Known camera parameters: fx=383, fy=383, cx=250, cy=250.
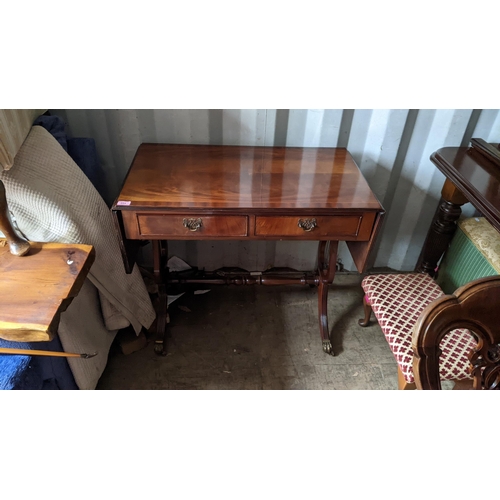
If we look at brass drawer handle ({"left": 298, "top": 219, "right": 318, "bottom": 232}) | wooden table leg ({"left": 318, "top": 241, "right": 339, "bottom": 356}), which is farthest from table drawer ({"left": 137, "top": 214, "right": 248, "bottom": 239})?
wooden table leg ({"left": 318, "top": 241, "right": 339, "bottom": 356})

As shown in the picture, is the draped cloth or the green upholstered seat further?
the green upholstered seat

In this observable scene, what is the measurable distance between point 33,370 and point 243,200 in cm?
90

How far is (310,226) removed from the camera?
58.4 inches

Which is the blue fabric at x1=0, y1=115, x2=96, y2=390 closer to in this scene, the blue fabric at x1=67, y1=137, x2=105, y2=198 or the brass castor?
the blue fabric at x1=67, y1=137, x2=105, y2=198

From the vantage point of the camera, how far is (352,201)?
1.48 meters

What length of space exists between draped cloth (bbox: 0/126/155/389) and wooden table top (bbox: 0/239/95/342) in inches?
5.1

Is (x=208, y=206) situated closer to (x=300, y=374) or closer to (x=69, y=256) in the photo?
(x=69, y=256)

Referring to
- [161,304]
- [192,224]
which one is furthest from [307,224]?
[161,304]

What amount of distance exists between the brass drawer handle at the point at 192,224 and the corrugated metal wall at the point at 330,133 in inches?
23.4

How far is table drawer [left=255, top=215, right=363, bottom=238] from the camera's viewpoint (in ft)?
4.83

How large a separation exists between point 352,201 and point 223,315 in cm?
102

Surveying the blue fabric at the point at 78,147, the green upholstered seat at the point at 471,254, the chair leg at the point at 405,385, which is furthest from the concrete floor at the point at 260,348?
the blue fabric at the point at 78,147

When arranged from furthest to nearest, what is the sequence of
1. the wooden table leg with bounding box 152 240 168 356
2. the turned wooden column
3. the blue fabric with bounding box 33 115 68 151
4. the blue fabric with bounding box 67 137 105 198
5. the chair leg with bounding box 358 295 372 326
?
the chair leg with bounding box 358 295 372 326
the wooden table leg with bounding box 152 240 168 356
the blue fabric with bounding box 67 137 105 198
the blue fabric with bounding box 33 115 68 151
the turned wooden column

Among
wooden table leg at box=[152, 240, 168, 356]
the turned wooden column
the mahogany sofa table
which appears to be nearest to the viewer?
the turned wooden column
